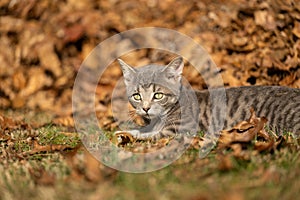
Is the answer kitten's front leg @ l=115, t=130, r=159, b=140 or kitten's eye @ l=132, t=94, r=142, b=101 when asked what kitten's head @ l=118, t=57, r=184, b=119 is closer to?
kitten's eye @ l=132, t=94, r=142, b=101

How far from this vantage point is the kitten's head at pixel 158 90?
517 centimetres

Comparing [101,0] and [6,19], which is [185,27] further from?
[6,19]

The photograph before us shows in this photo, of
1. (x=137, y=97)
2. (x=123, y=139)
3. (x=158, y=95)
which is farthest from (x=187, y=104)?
Result: (x=123, y=139)

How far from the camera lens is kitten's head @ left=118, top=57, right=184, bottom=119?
5172 millimetres

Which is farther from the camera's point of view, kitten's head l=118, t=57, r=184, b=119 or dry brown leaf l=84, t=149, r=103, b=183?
kitten's head l=118, t=57, r=184, b=119

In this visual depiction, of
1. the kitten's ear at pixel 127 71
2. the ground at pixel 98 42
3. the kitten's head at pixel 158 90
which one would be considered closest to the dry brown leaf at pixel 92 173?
the ground at pixel 98 42

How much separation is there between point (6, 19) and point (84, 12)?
4.75ft

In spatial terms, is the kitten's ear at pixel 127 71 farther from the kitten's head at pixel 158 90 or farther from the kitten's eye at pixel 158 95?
the kitten's eye at pixel 158 95

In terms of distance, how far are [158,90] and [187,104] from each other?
36cm

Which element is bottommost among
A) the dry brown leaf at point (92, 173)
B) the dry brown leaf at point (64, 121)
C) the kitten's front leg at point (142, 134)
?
the dry brown leaf at point (64, 121)

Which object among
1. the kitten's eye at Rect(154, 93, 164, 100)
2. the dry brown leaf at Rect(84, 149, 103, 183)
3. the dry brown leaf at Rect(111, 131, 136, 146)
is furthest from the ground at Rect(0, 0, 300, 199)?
the dry brown leaf at Rect(84, 149, 103, 183)

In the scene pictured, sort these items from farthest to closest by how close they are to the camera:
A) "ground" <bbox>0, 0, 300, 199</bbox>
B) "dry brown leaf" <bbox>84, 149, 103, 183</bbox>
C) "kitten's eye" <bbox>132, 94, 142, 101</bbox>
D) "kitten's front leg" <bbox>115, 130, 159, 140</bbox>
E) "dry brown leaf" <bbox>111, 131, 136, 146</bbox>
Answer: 1. "ground" <bbox>0, 0, 300, 199</bbox>
2. "kitten's eye" <bbox>132, 94, 142, 101</bbox>
3. "kitten's front leg" <bbox>115, 130, 159, 140</bbox>
4. "dry brown leaf" <bbox>111, 131, 136, 146</bbox>
5. "dry brown leaf" <bbox>84, 149, 103, 183</bbox>

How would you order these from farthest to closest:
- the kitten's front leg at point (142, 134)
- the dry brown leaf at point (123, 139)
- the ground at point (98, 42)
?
the ground at point (98, 42) < the kitten's front leg at point (142, 134) < the dry brown leaf at point (123, 139)

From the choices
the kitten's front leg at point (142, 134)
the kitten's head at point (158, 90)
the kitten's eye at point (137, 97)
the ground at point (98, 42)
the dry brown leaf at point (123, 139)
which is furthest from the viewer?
the ground at point (98, 42)
